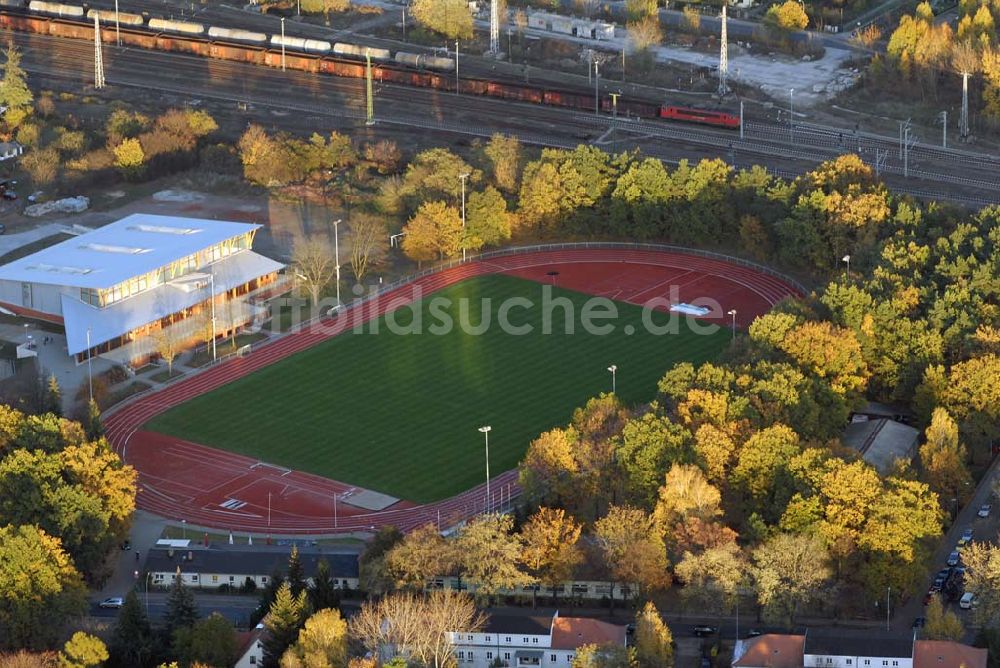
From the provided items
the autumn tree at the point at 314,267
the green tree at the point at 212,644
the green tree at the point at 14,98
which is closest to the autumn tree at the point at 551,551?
the green tree at the point at 212,644

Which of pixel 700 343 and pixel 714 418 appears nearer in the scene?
pixel 714 418

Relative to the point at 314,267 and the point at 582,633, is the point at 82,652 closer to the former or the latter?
the point at 582,633

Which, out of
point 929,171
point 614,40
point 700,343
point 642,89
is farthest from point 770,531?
point 614,40

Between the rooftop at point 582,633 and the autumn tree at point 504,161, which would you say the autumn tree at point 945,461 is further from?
the autumn tree at point 504,161

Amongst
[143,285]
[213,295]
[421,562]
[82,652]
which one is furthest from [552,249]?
[82,652]

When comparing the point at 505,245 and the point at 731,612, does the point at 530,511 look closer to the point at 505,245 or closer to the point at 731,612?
the point at 731,612

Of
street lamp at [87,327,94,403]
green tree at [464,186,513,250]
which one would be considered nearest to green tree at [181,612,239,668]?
street lamp at [87,327,94,403]
